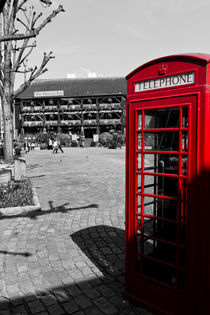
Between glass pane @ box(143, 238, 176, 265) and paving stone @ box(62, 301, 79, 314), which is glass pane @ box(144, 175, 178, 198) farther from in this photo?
paving stone @ box(62, 301, 79, 314)

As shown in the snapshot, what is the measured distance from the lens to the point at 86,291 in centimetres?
354

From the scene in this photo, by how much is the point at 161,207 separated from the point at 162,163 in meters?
0.53

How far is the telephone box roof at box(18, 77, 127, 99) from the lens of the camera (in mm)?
58719

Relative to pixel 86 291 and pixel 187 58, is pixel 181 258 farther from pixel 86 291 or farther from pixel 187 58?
pixel 187 58

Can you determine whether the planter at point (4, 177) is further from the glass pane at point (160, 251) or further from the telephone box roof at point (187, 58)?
the telephone box roof at point (187, 58)

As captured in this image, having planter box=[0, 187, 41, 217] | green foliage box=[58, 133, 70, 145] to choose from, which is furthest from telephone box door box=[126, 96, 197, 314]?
green foliage box=[58, 133, 70, 145]

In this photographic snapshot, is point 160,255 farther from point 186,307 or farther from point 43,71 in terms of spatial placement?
point 43,71

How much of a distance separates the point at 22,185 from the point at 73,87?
5480 cm

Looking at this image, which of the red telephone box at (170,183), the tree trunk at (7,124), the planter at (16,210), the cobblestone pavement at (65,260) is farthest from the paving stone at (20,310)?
the tree trunk at (7,124)

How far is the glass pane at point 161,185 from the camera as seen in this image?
3191mm

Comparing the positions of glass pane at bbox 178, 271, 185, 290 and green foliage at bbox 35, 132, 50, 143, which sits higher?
green foliage at bbox 35, 132, 50, 143

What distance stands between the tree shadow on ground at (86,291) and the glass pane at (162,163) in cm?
157

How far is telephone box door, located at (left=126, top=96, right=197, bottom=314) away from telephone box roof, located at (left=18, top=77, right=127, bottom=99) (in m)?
55.4

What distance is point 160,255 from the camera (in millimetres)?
3369
